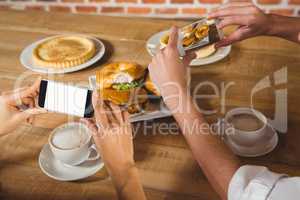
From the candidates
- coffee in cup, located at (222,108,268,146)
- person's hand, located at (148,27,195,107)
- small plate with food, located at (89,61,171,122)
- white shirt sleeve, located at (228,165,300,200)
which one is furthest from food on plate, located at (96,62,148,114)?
white shirt sleeve, located at (228,165,300,200)

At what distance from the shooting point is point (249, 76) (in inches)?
42.8

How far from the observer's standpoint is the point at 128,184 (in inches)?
30.2

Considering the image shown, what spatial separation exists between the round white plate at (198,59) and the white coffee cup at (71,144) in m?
0.44

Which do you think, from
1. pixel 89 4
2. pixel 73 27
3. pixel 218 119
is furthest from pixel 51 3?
pixel 218 119

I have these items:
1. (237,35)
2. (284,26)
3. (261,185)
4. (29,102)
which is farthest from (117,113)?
(284,26)

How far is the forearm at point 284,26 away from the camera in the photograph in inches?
43.0

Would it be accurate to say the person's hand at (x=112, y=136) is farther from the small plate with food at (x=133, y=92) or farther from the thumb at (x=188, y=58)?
the thumb at (x=188, y=58)

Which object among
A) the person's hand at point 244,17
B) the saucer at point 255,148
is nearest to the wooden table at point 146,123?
the saucer at point 255,148

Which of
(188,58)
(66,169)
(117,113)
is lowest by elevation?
(66,169)

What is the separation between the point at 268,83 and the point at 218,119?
0.22 metres

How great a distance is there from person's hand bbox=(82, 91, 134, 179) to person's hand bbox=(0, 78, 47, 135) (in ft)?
0.54

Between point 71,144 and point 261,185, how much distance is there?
394mm

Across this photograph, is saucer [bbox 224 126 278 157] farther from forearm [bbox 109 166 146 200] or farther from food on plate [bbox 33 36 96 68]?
food on plate [bbox 33 36 96 68]

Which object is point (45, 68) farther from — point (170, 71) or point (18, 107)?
point (170, 71)
